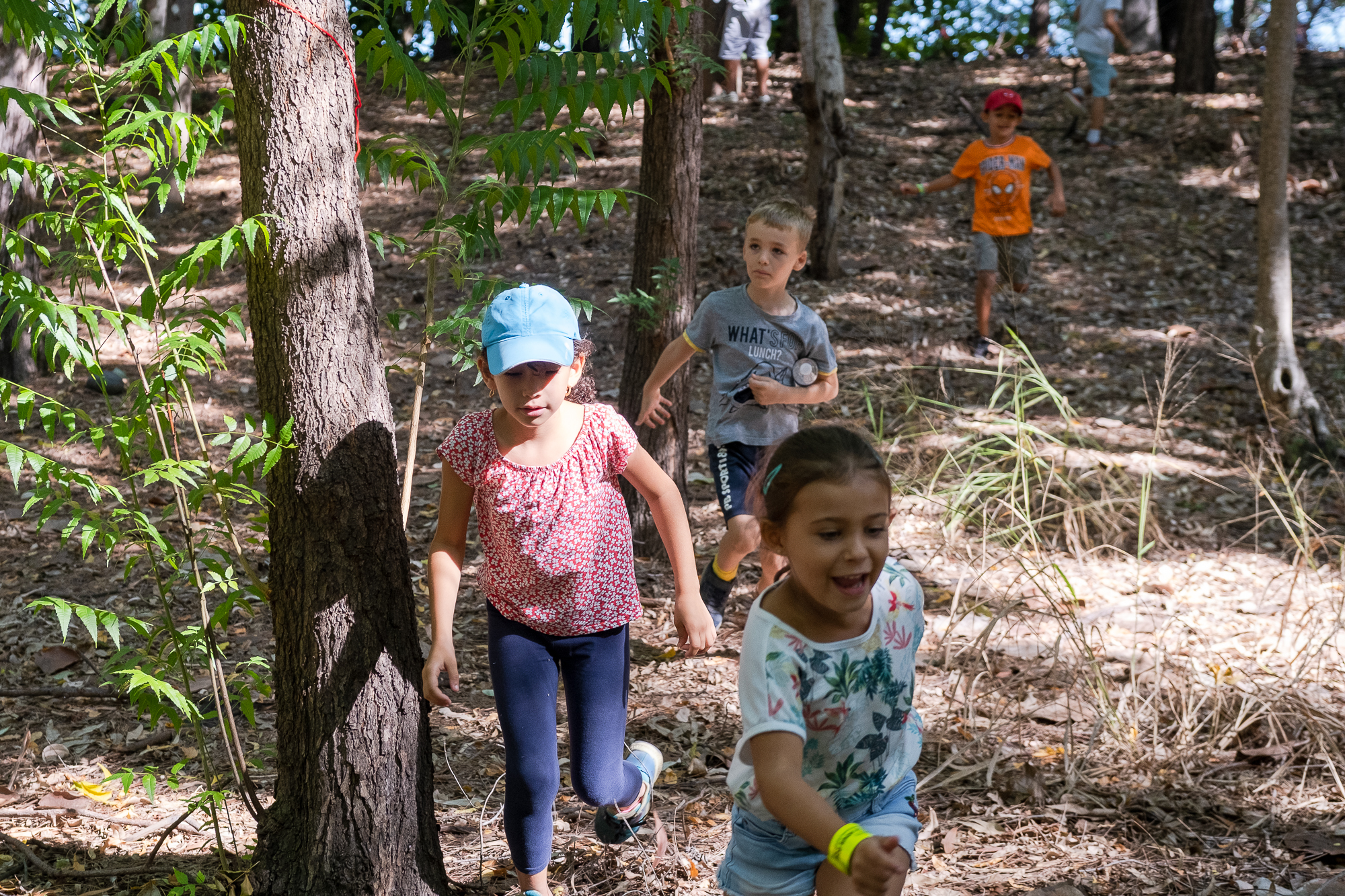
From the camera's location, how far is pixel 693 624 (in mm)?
2580

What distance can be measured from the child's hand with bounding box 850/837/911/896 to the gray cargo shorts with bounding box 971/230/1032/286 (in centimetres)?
693

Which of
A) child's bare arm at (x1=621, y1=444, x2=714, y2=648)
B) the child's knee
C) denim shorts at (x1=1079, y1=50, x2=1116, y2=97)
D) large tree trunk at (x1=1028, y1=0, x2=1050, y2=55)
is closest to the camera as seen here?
child's bare arm at (x1=621, y1=444, x2=714, y2=648)

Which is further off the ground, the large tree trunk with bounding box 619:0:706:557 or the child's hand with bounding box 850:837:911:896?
the large tree trunk with bounding box 619:0:706:557

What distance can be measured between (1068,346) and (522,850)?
7.34 m

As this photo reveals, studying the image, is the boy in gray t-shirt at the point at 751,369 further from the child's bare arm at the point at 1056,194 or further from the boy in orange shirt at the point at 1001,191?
the child's bare arm at the point at 1056,194

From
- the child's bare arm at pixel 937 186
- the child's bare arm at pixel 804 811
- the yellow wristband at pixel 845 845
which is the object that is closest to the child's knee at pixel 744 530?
the child's bare arm at pixel 804 811

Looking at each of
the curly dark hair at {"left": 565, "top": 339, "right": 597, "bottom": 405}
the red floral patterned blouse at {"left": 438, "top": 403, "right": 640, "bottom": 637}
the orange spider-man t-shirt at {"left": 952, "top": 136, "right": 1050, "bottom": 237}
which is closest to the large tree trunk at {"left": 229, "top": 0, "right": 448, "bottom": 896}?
the red floral patterned blouse at {"left": 438, "top": 403, "right": 640, "bottom": 637}

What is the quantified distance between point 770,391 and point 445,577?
5.95 feet

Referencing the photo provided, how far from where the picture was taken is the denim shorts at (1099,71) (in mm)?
11781

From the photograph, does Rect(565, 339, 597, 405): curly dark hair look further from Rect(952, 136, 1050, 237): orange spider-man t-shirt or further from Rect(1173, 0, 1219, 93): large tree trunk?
Rect(1173, 0, 1219, 93): large tree trunk

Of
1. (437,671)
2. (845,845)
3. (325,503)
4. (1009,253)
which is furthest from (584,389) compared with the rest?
(1009,253)

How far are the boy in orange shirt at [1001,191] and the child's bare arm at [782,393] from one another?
4.18 meters

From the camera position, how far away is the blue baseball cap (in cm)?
248

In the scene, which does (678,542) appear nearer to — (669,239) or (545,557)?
(545,557)
